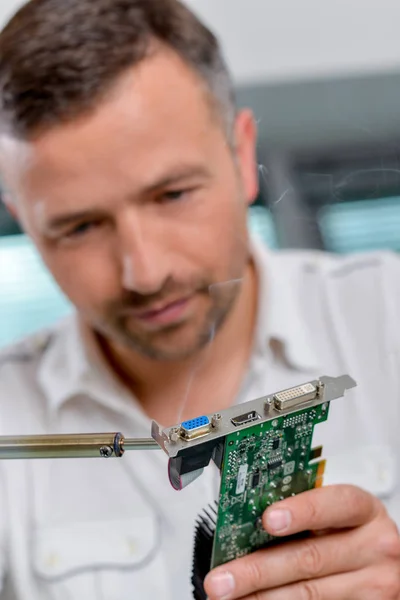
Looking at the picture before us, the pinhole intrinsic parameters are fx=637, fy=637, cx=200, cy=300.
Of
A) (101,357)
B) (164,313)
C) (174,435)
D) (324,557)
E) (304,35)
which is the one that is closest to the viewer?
(174,435)

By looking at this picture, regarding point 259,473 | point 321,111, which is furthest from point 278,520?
point 321,111

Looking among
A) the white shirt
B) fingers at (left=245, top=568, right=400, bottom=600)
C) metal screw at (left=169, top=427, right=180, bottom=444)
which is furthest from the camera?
the white shirt

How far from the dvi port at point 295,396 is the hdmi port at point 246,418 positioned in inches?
0.5

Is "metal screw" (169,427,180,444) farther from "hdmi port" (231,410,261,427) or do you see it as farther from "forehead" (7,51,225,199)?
"forehead" (7,51,225,199)

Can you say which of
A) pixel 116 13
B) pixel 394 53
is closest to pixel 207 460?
pixel 116 13

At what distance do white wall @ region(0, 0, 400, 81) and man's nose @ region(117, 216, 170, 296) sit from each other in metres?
0.43

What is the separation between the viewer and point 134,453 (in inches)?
22.5

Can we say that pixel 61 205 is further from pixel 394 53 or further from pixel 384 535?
pixel 394 53

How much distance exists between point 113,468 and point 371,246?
1.54 feet

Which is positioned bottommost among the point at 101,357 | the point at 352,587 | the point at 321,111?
the point at 352,587

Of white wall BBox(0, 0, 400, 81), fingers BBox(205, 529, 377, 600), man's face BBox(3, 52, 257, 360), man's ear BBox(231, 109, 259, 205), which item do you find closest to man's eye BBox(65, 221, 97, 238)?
man's face BBox(3, 52, 257, 360)

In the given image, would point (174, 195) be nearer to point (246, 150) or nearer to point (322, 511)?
point (246, 150)

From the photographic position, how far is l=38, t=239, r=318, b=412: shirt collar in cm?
61

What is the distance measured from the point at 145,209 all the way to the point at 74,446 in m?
0.20
